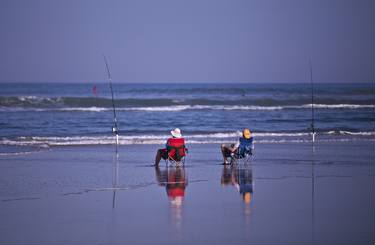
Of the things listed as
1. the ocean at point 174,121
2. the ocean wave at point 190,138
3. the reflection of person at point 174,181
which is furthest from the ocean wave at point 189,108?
the reflection of person at point 174,181

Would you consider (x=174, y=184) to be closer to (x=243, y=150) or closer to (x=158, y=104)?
(x=243, y=150)

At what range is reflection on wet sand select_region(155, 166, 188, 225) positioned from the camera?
31.9 feet

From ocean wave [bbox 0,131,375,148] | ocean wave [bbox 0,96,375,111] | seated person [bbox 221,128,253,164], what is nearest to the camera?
seated person [bbox 221,128,253,164]

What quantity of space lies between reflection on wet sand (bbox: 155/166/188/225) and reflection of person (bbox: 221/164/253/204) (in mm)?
785

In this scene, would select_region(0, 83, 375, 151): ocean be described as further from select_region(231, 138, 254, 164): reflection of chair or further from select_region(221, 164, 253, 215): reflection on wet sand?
select_region(221, 164, 253, 215): reflection on wet sand

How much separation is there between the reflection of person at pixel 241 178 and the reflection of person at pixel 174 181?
2.54 feet

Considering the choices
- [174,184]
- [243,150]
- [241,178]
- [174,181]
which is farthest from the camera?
[243,150]

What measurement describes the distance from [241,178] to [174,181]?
1280 millimetres

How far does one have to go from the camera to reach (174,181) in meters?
12.6

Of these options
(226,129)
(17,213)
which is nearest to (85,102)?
(226,129)

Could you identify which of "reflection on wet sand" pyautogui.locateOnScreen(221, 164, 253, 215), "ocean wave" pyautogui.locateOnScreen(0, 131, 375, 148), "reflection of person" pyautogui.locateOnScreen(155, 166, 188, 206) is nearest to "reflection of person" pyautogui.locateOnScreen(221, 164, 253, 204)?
"reflection on wet sand" pyautogui.locateOnScreen(221, 164, 253, 215)

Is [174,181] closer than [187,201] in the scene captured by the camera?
No

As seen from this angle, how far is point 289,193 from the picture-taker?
11102 millimetres

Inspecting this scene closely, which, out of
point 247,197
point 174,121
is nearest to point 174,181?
point 247,197
